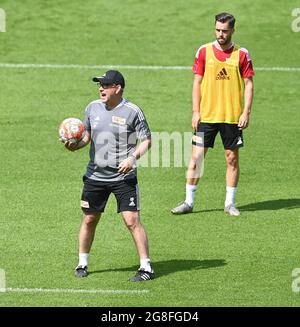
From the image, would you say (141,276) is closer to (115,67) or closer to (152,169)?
(152,169)

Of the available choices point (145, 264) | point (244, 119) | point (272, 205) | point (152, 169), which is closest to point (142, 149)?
point (145, 264)

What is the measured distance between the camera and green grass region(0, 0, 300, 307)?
13.1 meters

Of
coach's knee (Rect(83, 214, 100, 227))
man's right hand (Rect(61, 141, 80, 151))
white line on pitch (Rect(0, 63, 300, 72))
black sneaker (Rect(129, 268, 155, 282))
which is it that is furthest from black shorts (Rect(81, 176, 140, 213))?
white line on pitch (Rect(0, 63, 300, 72))

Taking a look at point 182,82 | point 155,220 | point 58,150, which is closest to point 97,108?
point 155,220

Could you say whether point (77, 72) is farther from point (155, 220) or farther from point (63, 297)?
point (63, 297)

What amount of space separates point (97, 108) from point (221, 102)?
343cm

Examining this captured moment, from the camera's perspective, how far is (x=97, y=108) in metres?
13.1

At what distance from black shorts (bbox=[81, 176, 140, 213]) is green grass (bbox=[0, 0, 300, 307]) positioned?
817 mm

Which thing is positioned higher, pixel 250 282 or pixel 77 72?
pixel 77 72

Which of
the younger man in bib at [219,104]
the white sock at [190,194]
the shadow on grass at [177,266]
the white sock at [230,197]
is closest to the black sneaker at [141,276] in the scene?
the shadow on grass at [177,266]

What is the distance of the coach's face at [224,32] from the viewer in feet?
50.9

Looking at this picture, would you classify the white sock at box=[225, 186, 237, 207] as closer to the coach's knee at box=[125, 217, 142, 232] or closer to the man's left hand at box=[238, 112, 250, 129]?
the man's left hand at box=[238, 112, 250, 129]

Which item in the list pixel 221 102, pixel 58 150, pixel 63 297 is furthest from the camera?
pixel 58 150

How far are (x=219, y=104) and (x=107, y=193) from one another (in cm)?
344
